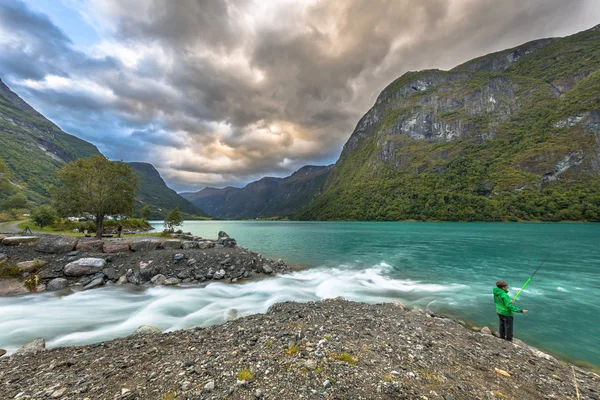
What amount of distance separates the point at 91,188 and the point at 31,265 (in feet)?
66.0

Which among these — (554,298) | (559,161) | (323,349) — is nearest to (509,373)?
(323,349)

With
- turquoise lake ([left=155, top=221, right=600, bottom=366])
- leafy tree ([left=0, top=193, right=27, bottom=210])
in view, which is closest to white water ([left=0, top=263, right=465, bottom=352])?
turquoise lake ([left=155, top=221, right=600, bottom=366])

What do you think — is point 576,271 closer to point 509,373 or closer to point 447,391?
point 509,373

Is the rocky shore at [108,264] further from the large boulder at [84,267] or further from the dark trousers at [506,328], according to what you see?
the dark trousers at [506,328]

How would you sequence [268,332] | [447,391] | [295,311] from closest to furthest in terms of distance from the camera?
[447,391] < [268,332] < [295,311]

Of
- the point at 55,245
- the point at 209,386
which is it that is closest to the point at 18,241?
the point at 55,245

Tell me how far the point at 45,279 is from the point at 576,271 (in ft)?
149

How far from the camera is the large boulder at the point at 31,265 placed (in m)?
14.5

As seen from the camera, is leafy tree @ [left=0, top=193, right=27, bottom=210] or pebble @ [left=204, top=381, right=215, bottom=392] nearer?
pebble @ [left=204, top=381, right=215, bottom=392]

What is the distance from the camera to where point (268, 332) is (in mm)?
7387

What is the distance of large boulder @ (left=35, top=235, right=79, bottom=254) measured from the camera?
1689 cm

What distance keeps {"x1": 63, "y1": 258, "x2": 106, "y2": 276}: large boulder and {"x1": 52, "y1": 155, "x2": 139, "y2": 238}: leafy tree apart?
19.2 meters

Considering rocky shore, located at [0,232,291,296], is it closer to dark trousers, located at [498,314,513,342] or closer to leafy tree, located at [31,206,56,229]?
dark trousers, located at [498,314,513,342]

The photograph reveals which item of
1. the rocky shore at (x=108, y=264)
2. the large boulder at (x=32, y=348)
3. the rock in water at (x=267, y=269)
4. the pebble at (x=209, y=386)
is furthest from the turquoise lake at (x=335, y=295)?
the pebble at (x=209, y=386)
